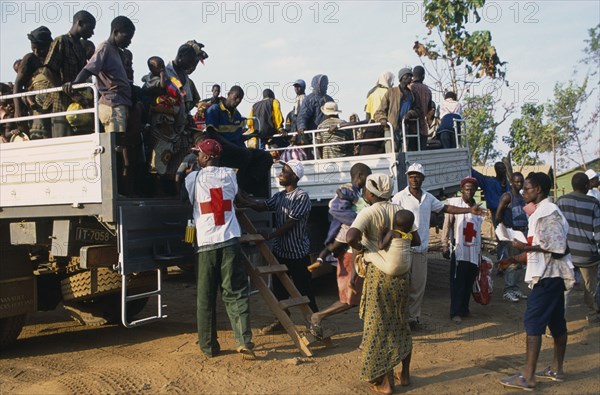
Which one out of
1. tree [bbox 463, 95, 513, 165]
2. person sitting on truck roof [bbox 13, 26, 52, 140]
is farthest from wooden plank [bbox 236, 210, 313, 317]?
tree [bbox 463, 95, 513, 165]

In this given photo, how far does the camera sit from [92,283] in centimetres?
543

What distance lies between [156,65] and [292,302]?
2.43 meters

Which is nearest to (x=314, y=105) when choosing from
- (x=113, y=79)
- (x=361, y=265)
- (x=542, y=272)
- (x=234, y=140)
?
(x=234, y=140)

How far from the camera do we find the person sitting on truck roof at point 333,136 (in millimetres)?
8094

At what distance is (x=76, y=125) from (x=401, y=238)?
2892mm

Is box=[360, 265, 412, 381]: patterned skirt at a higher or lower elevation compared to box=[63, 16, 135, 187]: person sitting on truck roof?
lower

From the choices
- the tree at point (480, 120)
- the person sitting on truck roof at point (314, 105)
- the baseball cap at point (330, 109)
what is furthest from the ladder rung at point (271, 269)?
the tree at point (480, 120)

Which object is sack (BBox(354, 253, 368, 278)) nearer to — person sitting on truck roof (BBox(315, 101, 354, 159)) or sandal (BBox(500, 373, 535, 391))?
sandal (BBox(500, 373, 535, 391))

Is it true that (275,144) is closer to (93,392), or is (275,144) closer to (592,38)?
(93,392)

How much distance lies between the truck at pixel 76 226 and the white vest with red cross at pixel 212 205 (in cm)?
39

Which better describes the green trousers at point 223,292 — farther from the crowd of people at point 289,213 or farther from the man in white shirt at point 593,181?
the man in white shirt at point 593,181

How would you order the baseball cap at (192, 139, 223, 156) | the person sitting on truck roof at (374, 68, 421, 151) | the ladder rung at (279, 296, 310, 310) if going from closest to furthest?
the baseball cap at (192, 139, 223, 156)
the ladder rung at (279, 296, 310, 310)
the person sitting on truck roof at (374, 68, 421, 151)

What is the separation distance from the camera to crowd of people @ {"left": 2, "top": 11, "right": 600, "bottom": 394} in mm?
4395

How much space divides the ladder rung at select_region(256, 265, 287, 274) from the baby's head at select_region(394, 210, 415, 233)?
1.49 m
